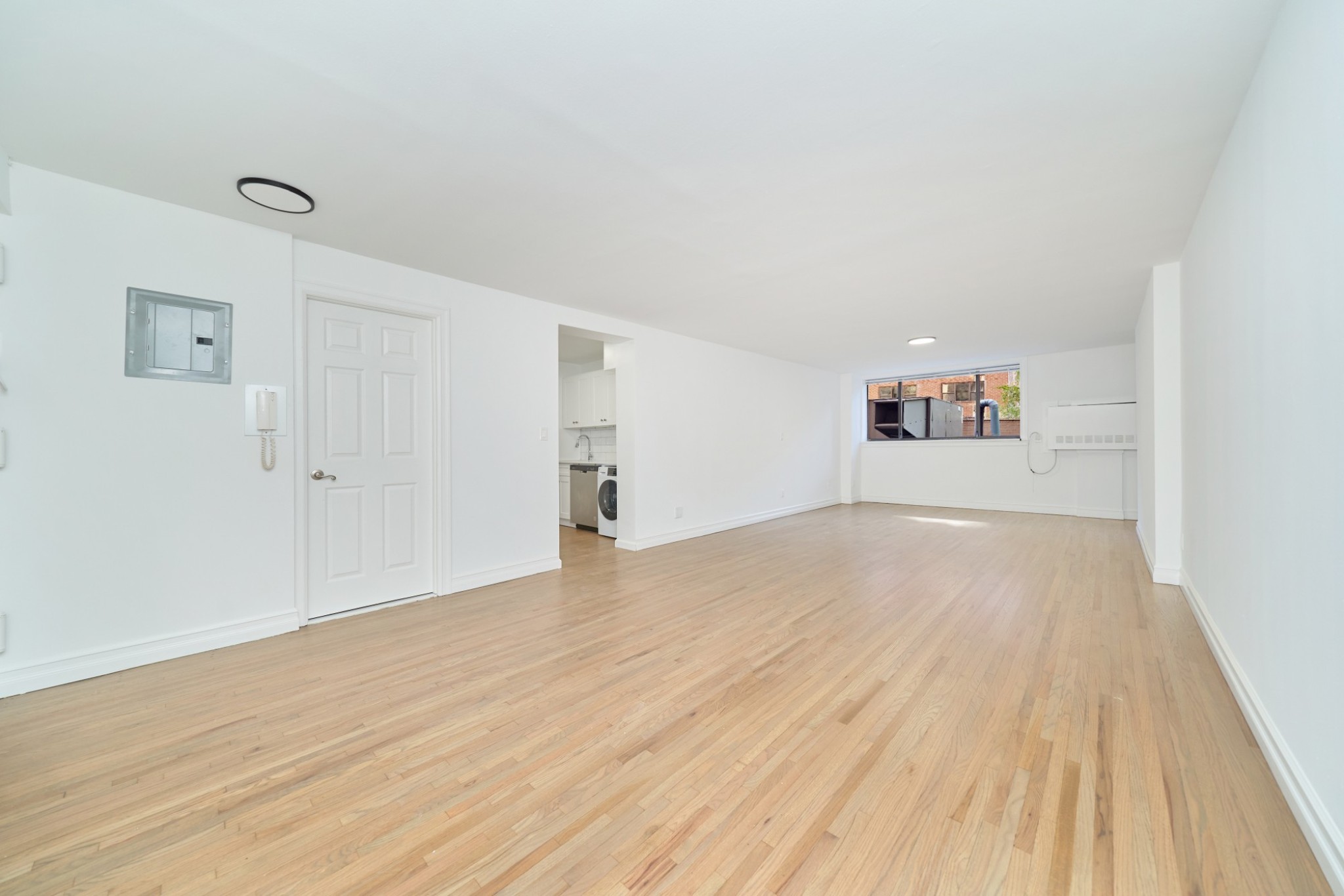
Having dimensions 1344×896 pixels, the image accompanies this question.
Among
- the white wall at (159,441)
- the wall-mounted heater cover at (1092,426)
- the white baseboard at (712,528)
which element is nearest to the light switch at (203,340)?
the white wall at (159,441)

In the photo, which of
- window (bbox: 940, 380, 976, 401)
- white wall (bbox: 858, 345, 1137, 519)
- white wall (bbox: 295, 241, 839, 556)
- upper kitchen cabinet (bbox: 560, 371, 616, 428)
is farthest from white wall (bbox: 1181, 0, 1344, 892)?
window (bbox: 940, 380, 976, 401)

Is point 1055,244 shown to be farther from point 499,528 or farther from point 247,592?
point 247,592

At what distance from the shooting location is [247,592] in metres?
2.94

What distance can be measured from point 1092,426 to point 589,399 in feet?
22.4

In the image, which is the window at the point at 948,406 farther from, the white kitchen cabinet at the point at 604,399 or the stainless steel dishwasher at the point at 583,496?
the stainless steel dishwasher at the point at 583,496

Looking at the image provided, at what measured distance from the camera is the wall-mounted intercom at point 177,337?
261 centimetres

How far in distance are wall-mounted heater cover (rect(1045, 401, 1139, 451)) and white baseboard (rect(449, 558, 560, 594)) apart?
23.2 ft

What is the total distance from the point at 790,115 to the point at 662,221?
1.05m

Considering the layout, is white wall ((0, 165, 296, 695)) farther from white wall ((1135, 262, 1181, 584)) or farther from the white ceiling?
white wall ((1135, 262, 1181, 584))

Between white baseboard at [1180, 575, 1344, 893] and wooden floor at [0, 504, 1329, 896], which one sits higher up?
white baseboard at [1180, 575, 1344, 893]

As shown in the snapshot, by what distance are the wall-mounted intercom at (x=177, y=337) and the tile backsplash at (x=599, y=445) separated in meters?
4.41

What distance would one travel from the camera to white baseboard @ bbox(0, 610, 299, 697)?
2320 millimetres

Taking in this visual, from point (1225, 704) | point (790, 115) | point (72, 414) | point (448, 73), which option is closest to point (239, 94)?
point (448, 73)

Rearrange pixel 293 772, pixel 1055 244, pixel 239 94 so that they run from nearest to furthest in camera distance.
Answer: pixel 293 772 → pixel 239 94 → pixel 1055 244
